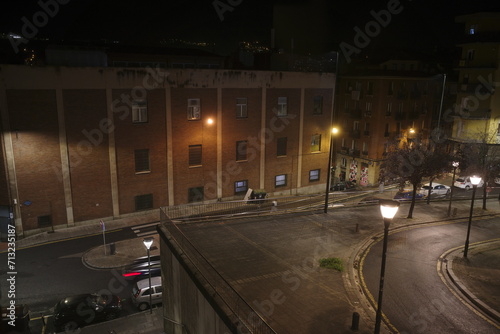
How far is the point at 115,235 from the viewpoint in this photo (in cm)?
2438

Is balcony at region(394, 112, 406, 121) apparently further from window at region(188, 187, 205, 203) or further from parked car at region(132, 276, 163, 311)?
parked car at region(132, 276, 163, 311)

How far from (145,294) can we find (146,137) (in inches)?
494

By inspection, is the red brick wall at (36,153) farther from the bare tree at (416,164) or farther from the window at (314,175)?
the bare tree at (416,164)

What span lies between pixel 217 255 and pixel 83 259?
10607mm

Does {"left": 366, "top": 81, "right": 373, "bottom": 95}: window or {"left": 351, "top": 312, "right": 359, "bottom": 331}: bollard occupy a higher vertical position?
{"left": 366, "top": 81, "right": 373, "bottom": 95}: window

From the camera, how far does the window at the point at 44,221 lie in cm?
2440

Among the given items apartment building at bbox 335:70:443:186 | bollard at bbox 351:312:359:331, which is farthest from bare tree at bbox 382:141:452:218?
apartment building at bbox 335:70:443:186

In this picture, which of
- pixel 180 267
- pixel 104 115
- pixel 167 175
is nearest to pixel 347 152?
pixel 167 175

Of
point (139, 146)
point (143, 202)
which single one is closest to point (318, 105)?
point (139, 146)

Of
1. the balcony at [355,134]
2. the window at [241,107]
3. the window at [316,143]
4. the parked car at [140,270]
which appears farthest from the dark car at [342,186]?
the parked car at [140,270]

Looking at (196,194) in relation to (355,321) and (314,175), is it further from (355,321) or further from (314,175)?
(355,321)

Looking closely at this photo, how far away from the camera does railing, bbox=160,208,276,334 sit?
8859 mm

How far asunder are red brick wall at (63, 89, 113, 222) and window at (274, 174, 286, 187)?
13846 mm

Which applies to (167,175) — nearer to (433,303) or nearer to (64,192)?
(64,192)
